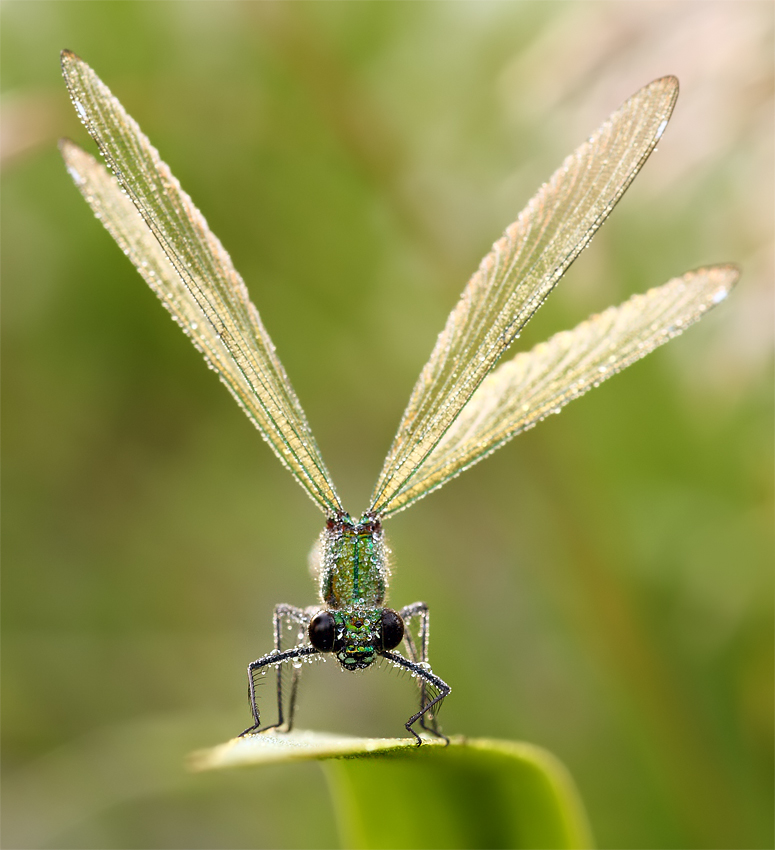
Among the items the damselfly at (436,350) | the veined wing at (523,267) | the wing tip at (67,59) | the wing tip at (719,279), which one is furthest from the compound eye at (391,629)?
the wing tip at (67,59)

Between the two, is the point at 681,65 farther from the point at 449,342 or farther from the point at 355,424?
the point at 355,424

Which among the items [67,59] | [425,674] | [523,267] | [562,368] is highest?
[67,59]

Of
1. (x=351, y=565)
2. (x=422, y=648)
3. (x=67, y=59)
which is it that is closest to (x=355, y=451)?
(x=422, y=648)

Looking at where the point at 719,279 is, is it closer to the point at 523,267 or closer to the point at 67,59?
the point at 523,267

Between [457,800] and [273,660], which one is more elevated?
[273,660]

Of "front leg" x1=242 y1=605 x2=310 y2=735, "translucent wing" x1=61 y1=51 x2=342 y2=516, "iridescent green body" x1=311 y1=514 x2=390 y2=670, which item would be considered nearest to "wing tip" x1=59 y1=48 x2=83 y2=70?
"translucent wing" x1=61 y1=51 x2=342 y2=516

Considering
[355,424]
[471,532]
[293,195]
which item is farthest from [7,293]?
[471,532]

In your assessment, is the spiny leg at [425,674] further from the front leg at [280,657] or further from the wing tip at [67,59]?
the wing tip at [67,59]

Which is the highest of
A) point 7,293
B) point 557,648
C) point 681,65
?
point 7,293
